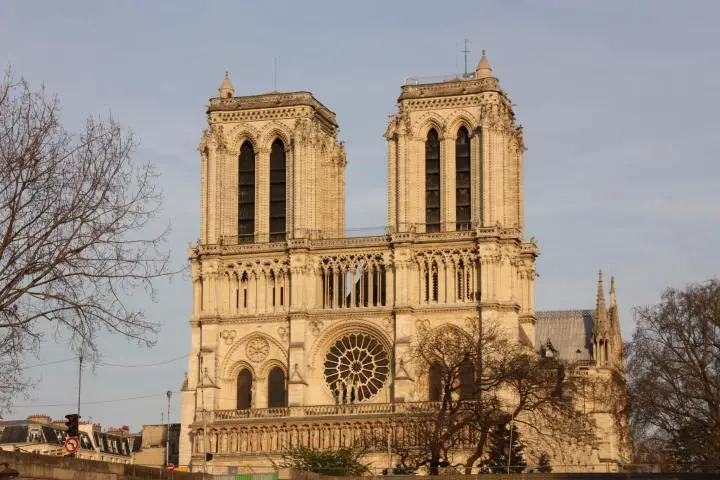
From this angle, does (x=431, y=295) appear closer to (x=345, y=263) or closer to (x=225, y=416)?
(x=345, y=263)

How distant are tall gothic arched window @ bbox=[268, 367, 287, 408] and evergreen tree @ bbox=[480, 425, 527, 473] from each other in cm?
1692

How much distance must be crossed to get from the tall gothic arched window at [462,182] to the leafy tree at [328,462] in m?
15.0

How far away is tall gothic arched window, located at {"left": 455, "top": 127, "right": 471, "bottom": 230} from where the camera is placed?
9150 centimetres

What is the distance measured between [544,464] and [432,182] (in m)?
19.1

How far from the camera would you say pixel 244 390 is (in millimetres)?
93625

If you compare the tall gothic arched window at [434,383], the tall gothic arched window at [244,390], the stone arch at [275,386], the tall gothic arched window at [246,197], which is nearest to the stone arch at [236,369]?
the tall gothic arched window at [244,390]

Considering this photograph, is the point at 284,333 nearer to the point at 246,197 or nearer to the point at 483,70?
the point at 246,197

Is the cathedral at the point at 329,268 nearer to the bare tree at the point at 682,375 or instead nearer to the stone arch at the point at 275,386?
the stone arch at the point at 275,386

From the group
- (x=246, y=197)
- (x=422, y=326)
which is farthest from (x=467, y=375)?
(x=246, y=197)

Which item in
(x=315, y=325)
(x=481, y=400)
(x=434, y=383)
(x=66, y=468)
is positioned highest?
(x=315, y=325)

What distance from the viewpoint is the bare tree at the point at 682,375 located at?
67.4m

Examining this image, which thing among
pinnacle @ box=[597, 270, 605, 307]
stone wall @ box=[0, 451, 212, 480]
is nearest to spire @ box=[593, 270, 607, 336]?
pinnacle @ box=[597, 270, 605, 307]

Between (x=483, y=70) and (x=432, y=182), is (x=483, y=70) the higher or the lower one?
the higher one

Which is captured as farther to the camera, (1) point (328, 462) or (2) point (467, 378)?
(2) point (467, 378)
